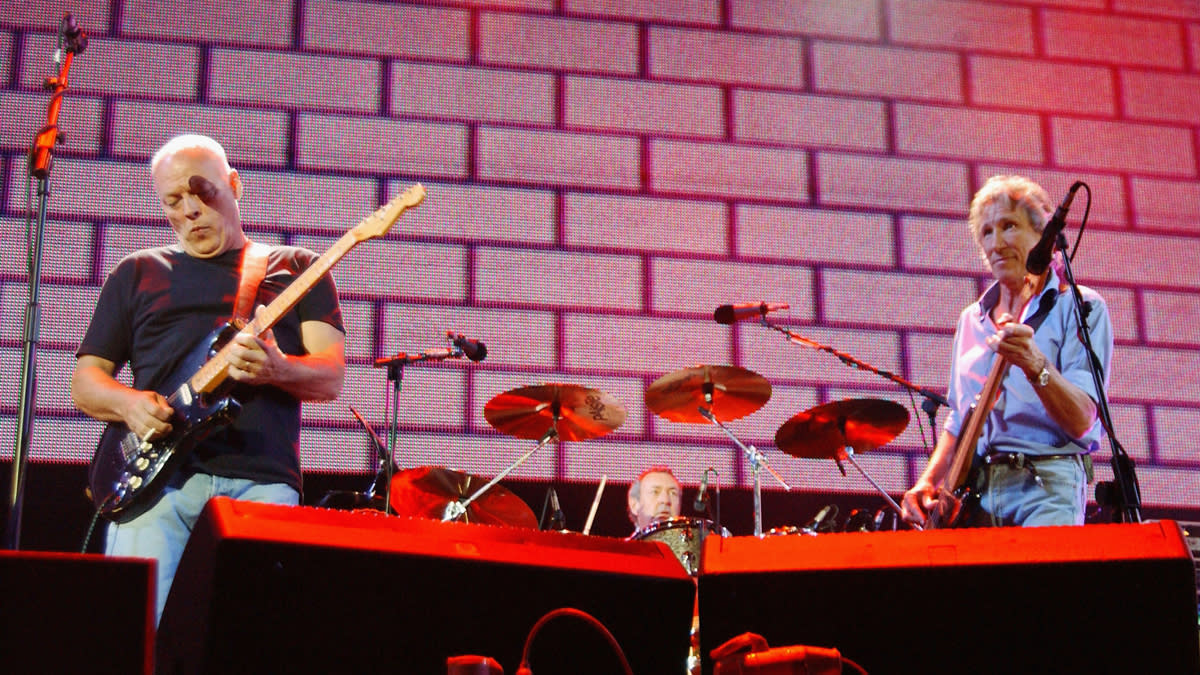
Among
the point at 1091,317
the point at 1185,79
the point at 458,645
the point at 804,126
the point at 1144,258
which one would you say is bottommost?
the point at 458,645

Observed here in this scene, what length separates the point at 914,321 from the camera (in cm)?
573

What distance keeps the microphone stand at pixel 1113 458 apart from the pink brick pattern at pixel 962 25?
12.3ft

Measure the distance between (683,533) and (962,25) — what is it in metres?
3.39

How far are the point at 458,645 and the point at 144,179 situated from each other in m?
4.38

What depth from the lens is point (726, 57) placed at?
5895 millimetres

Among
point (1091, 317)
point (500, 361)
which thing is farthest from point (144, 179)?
point (1091, 317)

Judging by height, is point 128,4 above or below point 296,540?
above

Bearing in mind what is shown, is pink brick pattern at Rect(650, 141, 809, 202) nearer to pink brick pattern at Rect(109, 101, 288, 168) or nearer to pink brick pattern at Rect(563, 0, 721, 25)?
pink brick pattern at Rect(563, 0, 721, 25)

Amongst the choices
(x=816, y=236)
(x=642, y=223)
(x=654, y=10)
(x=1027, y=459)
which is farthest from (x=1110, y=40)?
(x=1027, y=459)

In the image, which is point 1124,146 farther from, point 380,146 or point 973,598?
point 973,598

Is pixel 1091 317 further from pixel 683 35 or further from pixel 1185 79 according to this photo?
pixel 1185 79

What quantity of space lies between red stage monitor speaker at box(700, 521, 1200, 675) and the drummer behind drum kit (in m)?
2.89

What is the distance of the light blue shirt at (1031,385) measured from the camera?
2818mm

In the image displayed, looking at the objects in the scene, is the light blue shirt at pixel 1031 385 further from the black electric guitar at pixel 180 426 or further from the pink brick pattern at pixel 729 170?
the pink brick pattern at pixel 729 170
